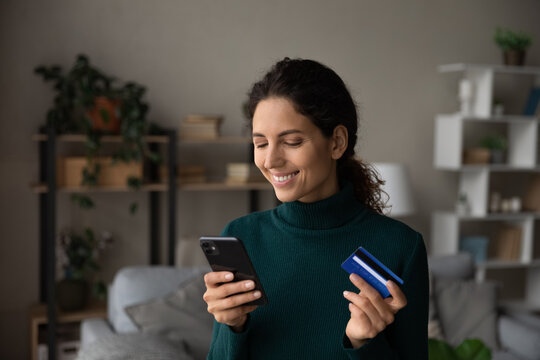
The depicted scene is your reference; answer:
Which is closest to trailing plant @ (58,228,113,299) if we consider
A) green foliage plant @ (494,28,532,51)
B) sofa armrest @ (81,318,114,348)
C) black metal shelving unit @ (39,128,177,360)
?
black metal shelving unit @ (39,128,177,360)

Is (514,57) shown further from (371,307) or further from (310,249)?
(371,307)

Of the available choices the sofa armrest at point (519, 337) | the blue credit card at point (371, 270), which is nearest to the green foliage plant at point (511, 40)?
the sofa armrest at point (519, 337)

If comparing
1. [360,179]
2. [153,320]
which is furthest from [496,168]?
[360,179]

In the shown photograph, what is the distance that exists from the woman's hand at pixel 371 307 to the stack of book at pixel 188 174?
105 inches

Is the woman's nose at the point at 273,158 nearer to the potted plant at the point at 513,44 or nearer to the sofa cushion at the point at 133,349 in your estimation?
the sofa cushion at the point at 133,349

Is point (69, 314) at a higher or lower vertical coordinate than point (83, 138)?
lower

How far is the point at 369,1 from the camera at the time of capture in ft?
14.0

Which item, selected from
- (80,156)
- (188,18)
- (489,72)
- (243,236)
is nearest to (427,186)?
(489,72)

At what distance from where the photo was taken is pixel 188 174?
3.59 metres

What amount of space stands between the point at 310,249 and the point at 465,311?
2.24 meters

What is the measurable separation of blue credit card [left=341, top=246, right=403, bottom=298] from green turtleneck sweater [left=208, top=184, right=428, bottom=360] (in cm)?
11

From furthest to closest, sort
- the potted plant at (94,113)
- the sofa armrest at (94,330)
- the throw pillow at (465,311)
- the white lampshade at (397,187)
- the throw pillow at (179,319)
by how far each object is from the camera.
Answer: the white lampshade at (397,187), the potted plant at (94,113), the throw pillow at (465,311), the sofa armrest at (94,330), the throw pillow at (179,319)

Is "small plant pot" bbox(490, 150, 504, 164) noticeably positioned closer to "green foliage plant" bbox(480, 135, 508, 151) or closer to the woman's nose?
"green foliage plant" bbox(480, 135, 508, 151)

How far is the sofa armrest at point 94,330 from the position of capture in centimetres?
269
